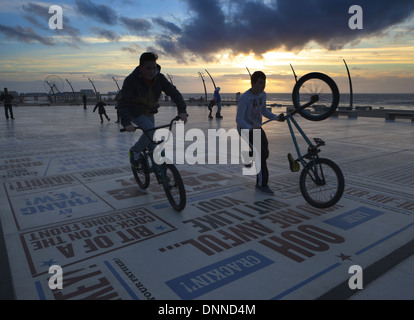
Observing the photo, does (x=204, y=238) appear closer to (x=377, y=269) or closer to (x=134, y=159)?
(x=377, y=269)

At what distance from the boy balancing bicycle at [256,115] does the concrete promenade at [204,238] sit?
0.94ft

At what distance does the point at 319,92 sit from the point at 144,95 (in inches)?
94.8

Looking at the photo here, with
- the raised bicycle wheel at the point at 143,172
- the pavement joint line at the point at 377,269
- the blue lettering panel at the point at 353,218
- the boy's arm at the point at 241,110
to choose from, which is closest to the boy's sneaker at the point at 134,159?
the raised bicycle wheel at the point at 143,172

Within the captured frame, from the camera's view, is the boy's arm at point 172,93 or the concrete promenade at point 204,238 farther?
the boy's arm at point 172,93

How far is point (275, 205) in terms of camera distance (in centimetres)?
422

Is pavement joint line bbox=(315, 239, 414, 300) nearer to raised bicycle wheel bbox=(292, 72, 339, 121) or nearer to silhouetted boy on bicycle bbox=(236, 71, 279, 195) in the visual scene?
raised bicycle wheel bbox=(292, 72, 339, 121)

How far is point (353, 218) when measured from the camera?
3754 millimetres

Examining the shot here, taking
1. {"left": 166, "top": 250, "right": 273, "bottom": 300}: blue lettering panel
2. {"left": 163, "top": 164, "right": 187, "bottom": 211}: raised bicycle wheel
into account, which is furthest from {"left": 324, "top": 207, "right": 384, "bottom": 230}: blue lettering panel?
{"left": 163, "top": 164, "right": 187, "bottom": 211}: raised bicycle wheel

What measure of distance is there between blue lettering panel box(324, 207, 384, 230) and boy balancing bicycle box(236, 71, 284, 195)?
3.71 ft

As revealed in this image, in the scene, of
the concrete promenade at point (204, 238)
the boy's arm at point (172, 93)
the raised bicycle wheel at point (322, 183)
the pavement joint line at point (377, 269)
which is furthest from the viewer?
the boy's arm at point (172, 93)

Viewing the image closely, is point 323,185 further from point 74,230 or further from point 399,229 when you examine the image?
point 74,230

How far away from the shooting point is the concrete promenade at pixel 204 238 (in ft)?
7.98

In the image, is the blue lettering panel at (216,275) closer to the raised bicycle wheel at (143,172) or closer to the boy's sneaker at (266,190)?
the boy's sneaker at (266,190)
